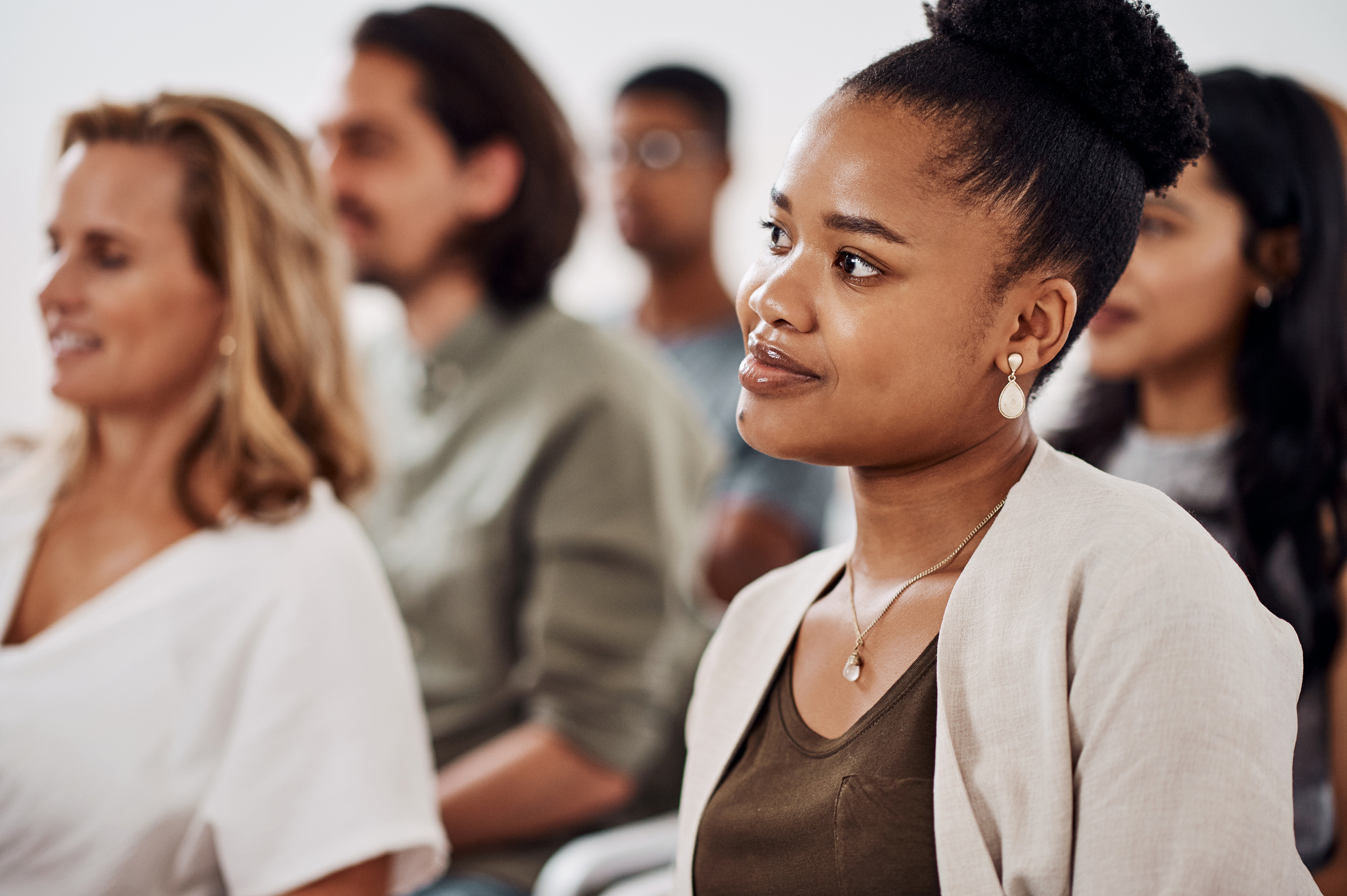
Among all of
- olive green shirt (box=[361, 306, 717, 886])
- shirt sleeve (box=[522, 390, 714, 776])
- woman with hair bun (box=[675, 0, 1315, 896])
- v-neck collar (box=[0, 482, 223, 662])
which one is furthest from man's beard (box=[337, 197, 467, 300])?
woman with hair bun (box=[675, 0, 1315, 896])

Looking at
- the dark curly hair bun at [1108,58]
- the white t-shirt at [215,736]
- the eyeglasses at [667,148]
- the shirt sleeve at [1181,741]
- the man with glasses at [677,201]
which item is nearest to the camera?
the shirt sleeve at [1181,741]

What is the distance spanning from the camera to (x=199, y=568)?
4.17 ft

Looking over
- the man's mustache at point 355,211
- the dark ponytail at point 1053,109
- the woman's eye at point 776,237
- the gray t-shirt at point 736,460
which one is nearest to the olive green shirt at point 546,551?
the man's mustache at point 355,211

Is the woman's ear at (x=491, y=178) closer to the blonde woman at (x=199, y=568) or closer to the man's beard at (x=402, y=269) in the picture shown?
the man's beard at (x=402, y=269)

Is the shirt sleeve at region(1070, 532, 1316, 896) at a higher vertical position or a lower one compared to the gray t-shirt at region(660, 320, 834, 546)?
higher

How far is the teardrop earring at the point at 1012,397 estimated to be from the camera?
2.76 ft

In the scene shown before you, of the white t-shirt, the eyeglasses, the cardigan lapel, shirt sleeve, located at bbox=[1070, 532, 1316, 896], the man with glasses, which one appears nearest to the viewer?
shirt sleeve, located at bbox=[1070, 532, 1316, 896]

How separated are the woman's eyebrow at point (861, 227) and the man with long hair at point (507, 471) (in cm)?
94

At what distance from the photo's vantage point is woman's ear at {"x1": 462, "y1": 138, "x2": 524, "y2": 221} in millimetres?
2098

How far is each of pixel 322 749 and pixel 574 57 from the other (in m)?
2.49

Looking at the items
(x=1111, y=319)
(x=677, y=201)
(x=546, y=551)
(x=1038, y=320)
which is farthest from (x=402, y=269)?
(x=1038, y=320)

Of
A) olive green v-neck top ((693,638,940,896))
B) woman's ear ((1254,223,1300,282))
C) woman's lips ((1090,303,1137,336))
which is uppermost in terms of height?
woman's ear ((1254,223,1300,282))

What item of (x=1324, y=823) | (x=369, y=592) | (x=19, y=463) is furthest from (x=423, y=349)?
(x=1324, y=823)

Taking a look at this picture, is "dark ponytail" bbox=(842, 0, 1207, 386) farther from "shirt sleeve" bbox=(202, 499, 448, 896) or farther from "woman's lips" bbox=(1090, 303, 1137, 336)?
"shirt sleeve" bbox=(202, 499, 448, 896)
